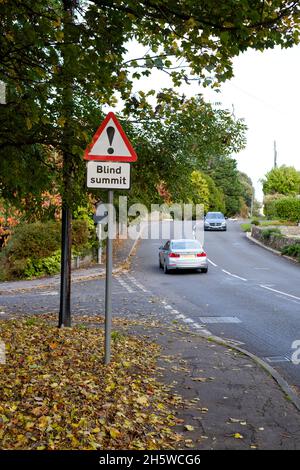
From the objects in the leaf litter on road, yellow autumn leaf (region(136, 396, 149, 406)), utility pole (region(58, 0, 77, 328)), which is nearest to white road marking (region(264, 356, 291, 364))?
the leaf litter on road

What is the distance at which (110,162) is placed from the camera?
6320mm

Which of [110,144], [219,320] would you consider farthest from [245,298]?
[110,144]

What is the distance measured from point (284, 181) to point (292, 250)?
Result: 28.8 metres

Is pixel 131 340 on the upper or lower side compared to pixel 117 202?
lower

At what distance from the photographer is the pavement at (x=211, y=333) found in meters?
5.05

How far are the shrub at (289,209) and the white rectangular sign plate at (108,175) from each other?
3859cm

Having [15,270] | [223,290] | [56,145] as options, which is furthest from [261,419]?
[15,270]

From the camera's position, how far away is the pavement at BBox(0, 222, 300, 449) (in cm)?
505

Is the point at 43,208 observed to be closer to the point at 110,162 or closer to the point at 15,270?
the point at 110,162

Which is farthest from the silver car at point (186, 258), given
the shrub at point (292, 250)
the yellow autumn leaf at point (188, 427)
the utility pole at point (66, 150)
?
the yellow autumn leaf at point (188, 427)

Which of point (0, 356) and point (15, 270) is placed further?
point (15, 270)

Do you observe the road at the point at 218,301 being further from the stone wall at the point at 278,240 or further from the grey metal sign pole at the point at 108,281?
the stone wall at the point at 278,240

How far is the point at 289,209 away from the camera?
43969 millimetres

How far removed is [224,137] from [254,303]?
5.69m
